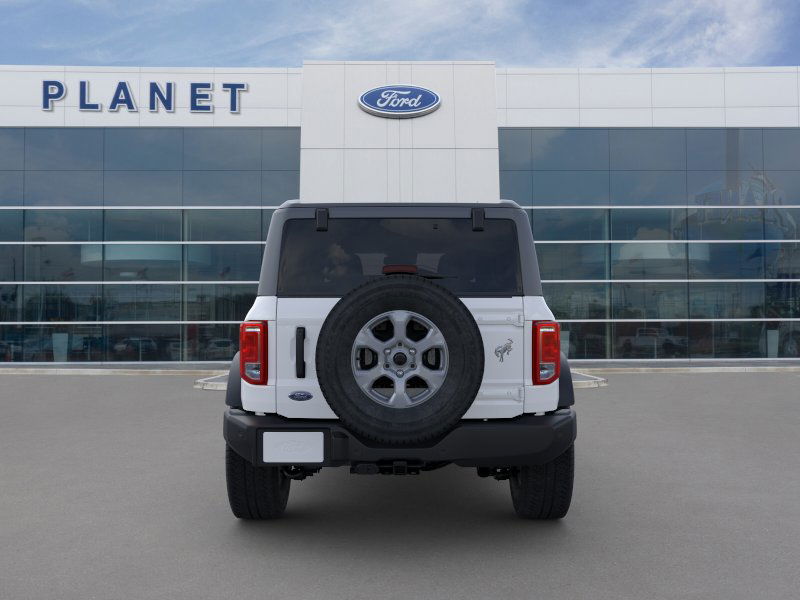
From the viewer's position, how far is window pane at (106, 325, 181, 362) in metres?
22.0

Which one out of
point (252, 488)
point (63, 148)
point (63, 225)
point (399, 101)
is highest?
point (399, 101)

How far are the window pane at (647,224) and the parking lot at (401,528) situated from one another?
47.5 feet

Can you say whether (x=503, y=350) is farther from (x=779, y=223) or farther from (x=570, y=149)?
(x=779, y=223)

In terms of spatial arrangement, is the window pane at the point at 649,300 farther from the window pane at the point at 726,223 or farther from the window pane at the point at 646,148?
the window pane at the point at 646,148

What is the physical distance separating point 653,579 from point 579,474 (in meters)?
2.65

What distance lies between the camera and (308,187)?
71.5 feet

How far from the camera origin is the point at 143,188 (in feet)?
73.2

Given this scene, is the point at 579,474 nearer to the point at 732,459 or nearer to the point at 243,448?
the point at 732,459

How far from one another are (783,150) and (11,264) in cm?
2534

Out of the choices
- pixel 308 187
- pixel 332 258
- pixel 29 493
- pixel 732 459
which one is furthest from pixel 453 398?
pixel 308 187

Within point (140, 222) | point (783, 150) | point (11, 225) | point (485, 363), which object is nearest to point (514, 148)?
point (783, 150)

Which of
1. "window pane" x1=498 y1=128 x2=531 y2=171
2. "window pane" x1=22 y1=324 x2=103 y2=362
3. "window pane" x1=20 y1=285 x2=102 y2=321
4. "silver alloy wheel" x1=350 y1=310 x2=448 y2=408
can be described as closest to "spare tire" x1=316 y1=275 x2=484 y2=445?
"silver alloy wheel" x1=350 y1=310 x2=448 y2=408

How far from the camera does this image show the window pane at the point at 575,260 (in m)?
22.4

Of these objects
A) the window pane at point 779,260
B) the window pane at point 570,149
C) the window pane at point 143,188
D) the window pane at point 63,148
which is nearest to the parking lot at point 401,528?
the window pane at point 143,188
